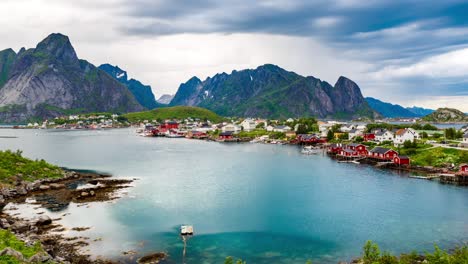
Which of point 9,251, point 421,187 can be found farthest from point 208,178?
point 9,251

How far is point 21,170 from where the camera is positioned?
46906 mm

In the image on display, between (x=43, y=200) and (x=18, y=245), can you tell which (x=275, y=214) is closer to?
(x=18, y=245)

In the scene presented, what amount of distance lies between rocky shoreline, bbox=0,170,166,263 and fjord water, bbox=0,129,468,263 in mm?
1447

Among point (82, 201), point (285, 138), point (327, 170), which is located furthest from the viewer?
point (285, 138)

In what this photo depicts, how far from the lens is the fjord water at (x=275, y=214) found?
86.3 ft

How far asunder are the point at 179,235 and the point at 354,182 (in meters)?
30.4

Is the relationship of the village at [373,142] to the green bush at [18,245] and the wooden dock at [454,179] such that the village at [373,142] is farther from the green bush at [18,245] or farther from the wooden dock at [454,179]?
the green bush at [18,245]

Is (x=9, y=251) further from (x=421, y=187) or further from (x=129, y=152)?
(x=129, y=152)

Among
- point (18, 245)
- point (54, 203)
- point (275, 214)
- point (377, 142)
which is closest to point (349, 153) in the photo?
point (377, 142)

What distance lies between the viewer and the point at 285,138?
118 meters

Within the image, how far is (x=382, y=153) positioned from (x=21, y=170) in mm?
58619

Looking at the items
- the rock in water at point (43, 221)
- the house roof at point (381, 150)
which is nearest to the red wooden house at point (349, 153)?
the house roof at point (381, 150)

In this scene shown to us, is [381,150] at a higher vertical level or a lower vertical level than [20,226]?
higher

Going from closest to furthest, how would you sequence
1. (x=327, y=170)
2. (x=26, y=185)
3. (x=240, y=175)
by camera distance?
(x=26, y=185), (x=240, y=175), (x=327, y=170)
